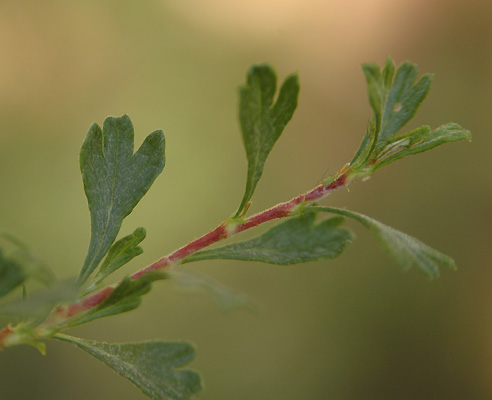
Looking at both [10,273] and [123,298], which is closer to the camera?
[10,273]

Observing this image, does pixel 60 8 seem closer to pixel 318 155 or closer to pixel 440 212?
pixel 318 155

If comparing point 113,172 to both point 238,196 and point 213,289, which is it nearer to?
point 213,289

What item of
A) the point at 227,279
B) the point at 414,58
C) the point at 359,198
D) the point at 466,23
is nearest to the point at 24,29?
the point at 227,279

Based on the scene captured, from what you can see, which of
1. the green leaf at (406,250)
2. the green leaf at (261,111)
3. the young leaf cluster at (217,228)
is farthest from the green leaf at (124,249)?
the green leaf at (406,250)

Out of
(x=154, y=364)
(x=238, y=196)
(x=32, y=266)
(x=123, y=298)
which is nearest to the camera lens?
(x=32, y=266)

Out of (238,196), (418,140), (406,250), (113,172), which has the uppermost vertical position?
(238,196)

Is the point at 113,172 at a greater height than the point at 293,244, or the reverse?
the point at 113,172

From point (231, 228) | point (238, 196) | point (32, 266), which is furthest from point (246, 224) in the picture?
point (238, 196)

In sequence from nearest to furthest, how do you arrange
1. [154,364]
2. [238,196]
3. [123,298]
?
[123,298] → [154,364] → [238,196]
